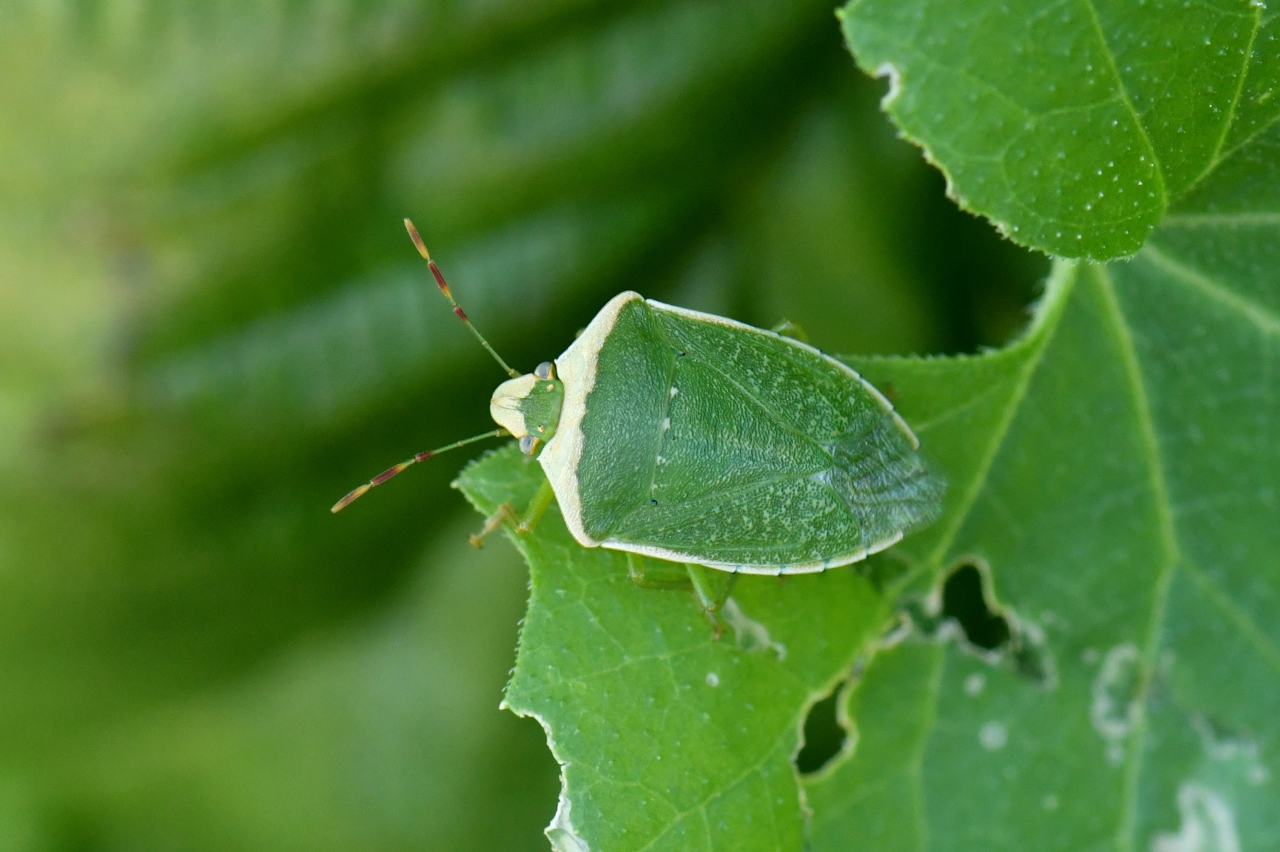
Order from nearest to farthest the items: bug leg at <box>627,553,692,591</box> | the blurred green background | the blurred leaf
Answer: bug leg at <box>627,553,692,591</box>, the blurred green background, the blurred leaf

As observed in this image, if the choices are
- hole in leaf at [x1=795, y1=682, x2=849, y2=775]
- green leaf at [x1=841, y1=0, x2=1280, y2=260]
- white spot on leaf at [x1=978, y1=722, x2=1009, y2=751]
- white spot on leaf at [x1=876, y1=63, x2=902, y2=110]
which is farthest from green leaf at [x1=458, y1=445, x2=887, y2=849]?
white spot on leaf at [x1=876, y1=63, x2=902, y2=110]

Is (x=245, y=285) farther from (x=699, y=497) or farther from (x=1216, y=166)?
(x=1216, y=166)

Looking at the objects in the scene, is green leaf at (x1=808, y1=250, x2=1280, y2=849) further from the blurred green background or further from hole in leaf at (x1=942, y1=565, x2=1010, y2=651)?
the blurred green background

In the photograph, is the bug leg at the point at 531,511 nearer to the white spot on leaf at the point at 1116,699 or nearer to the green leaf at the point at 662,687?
the green leaf at the point at 662,687

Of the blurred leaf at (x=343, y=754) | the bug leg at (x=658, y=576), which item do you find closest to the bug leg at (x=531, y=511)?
the bug leg at (x=658, y=576)

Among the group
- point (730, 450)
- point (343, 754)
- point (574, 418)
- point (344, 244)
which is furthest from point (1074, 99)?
point (343, 754)

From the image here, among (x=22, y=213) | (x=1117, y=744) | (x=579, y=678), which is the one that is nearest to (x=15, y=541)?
(x=22, y=213)
